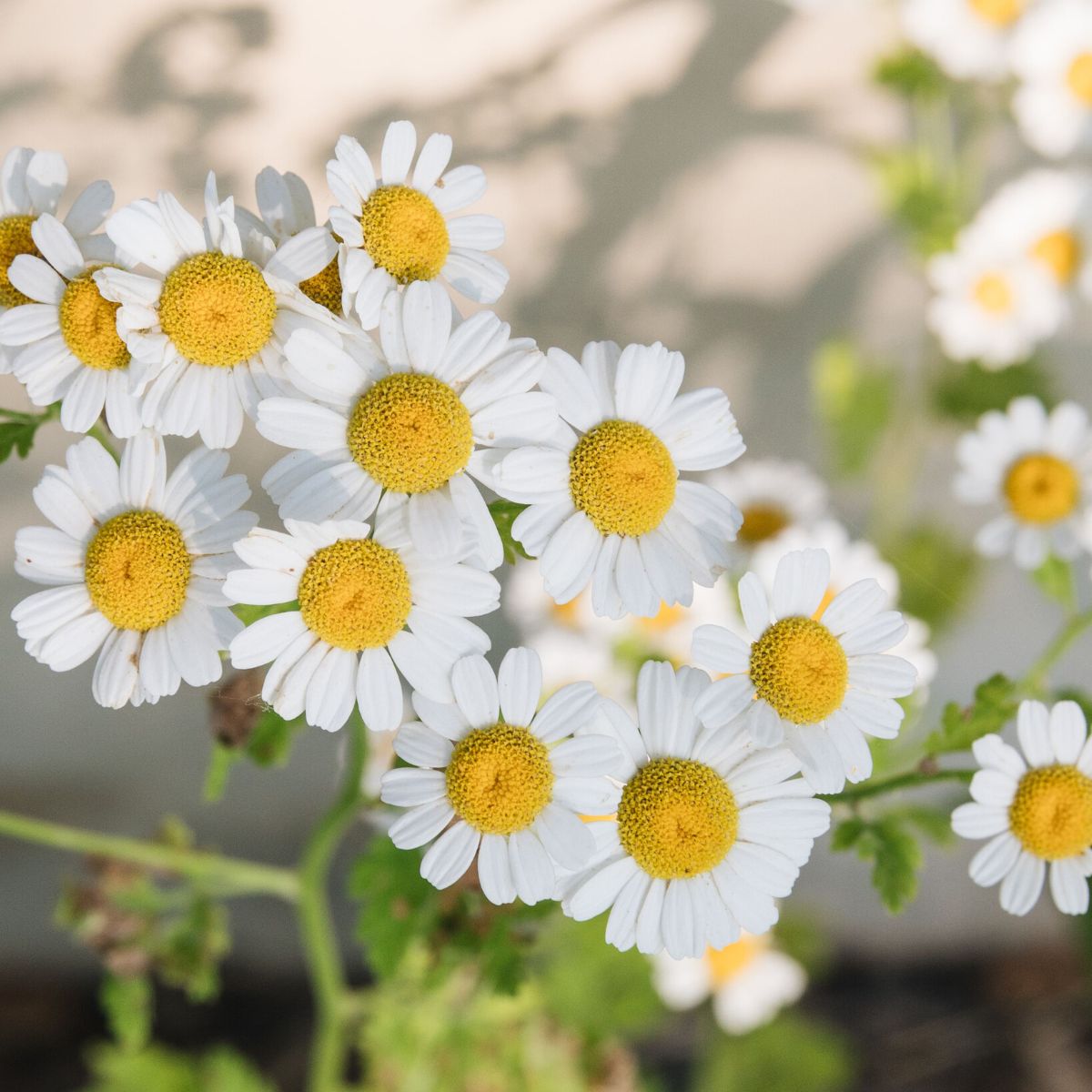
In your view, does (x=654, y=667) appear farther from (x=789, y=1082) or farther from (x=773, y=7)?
(x=789, y=1082)

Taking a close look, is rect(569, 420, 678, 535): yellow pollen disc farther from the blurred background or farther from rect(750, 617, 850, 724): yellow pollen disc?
the blurred background

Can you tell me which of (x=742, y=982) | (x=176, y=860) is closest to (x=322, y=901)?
(x=176, y=860)

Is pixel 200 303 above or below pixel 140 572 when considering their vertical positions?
above

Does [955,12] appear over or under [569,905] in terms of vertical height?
over

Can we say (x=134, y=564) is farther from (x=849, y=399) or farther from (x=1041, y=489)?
(x=849, y=399)

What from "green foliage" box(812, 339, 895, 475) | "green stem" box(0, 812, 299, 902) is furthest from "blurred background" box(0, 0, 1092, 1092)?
"green stem" box(0, 812, 299, 902)

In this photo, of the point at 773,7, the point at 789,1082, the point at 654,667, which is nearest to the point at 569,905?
the point at 654,667
